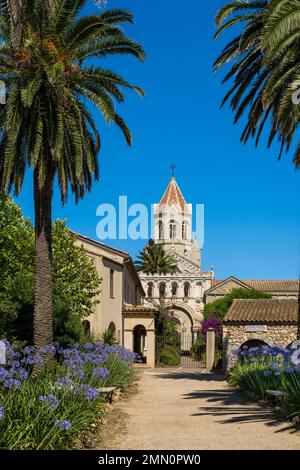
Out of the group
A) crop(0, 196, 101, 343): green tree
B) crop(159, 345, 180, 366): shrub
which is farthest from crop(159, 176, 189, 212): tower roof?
crop(0, 196, 101, 343): green tree

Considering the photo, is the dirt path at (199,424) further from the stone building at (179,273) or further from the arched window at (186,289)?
the arched window at (186,289)

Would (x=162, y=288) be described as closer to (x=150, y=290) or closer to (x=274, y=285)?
(x=150, y=290)

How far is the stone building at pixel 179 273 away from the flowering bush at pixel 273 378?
4001 cm

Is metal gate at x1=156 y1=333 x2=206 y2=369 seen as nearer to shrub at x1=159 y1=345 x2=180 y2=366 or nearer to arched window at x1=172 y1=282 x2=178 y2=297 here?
shrub at x1=159 y1=345 x2=180 y2=366

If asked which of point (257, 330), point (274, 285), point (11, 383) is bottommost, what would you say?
point (257, 330)

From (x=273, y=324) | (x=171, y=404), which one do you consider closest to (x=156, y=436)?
(x=171, y=404)

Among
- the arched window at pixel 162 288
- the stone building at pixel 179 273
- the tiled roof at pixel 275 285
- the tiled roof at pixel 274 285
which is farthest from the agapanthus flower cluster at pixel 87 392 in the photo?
the arched window at pixel 162 288

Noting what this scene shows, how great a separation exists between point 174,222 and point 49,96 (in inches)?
3556

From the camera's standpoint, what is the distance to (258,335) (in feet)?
98.3

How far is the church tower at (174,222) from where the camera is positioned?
346ft

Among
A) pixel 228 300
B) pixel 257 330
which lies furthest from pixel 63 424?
pixel 228 300

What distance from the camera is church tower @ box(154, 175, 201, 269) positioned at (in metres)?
106

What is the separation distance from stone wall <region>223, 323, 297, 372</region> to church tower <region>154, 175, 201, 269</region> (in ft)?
243
